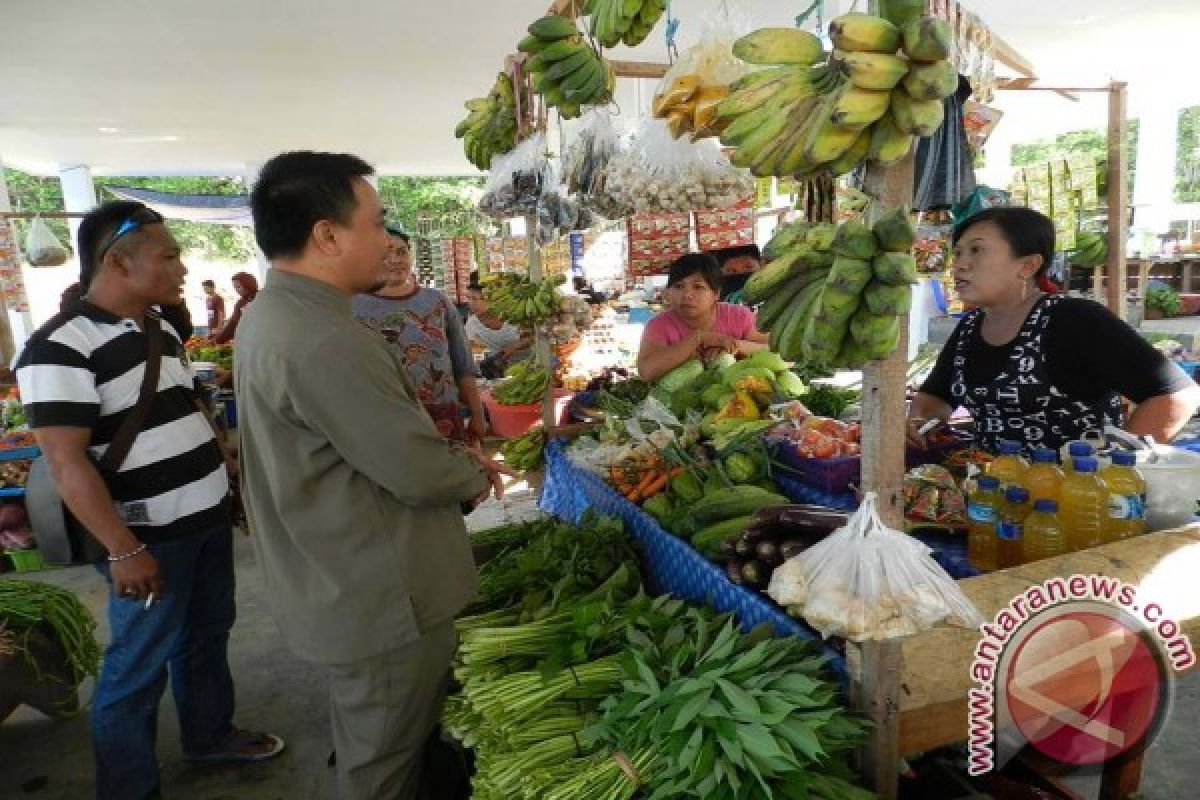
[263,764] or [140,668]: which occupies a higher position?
[140,668]

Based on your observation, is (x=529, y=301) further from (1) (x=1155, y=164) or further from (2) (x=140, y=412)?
(1) (x=1155, y=164)

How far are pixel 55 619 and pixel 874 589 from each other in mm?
3268

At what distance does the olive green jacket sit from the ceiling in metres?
1.78

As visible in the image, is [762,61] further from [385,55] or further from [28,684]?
[385,55]

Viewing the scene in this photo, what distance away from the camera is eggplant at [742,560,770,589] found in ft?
5.45

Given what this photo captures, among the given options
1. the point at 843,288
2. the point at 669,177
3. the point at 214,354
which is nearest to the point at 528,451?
the point at 669,177

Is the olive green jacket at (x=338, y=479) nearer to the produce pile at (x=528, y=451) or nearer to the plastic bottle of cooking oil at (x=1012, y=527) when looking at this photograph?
the plastic bottle of cooking oil at (x=1012, y=527)

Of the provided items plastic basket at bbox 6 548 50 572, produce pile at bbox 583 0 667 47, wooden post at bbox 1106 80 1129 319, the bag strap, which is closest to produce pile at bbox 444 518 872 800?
the bag strap

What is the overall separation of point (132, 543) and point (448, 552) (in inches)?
42.8

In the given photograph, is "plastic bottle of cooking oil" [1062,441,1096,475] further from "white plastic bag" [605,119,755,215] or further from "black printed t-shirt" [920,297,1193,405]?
"white plastic bag" [605,119,755,215]

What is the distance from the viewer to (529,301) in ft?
10.2

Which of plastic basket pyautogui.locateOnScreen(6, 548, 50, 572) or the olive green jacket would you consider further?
plastic basket pyautogui.locateOnScreen(6, 548, 50, 572)

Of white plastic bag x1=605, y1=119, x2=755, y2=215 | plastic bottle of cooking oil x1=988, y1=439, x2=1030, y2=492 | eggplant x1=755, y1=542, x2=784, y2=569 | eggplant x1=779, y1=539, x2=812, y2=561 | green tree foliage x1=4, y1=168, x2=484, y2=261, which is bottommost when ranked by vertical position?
eggplant x1=755, y1=542, x2=784, y2=569

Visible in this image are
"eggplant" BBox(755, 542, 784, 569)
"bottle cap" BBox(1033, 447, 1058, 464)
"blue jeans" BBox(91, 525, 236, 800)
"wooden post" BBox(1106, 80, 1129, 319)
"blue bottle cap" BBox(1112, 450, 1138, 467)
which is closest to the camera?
"eggplant" BBox(755, 542, 784, 569)
